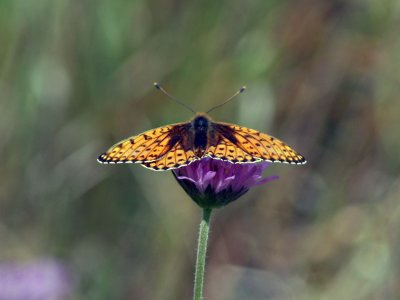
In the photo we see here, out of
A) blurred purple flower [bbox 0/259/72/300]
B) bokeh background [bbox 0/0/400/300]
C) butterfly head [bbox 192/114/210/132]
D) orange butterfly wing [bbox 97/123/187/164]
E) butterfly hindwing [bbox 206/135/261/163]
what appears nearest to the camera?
butterfly hindwing [bbox 206/135/261/163]

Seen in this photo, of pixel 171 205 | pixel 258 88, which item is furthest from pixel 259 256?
pixel 258 88

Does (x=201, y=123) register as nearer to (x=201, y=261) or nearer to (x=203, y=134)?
(x=203, y=134)

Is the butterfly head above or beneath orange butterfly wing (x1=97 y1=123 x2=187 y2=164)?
above

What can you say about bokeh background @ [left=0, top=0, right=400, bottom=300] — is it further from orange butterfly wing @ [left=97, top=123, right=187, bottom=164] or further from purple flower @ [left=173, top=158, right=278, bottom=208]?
purple flower @ [left=173, top=158, right=278, bottom=208]

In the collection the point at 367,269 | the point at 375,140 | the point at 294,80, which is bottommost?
the point at 367,269

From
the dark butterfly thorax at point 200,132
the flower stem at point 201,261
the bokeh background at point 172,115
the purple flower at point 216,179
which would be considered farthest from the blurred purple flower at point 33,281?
the flower stem at point 201,261

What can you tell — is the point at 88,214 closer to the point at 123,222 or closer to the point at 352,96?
the point at 123,222

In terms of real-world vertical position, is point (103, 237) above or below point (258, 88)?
below

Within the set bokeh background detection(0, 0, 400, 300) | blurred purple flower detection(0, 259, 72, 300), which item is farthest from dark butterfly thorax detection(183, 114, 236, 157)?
bokeh background detection(0, 0, 400, 300)

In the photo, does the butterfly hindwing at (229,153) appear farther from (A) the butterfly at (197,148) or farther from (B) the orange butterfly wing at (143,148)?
(B) the orange butterfly wing at (143,148)
